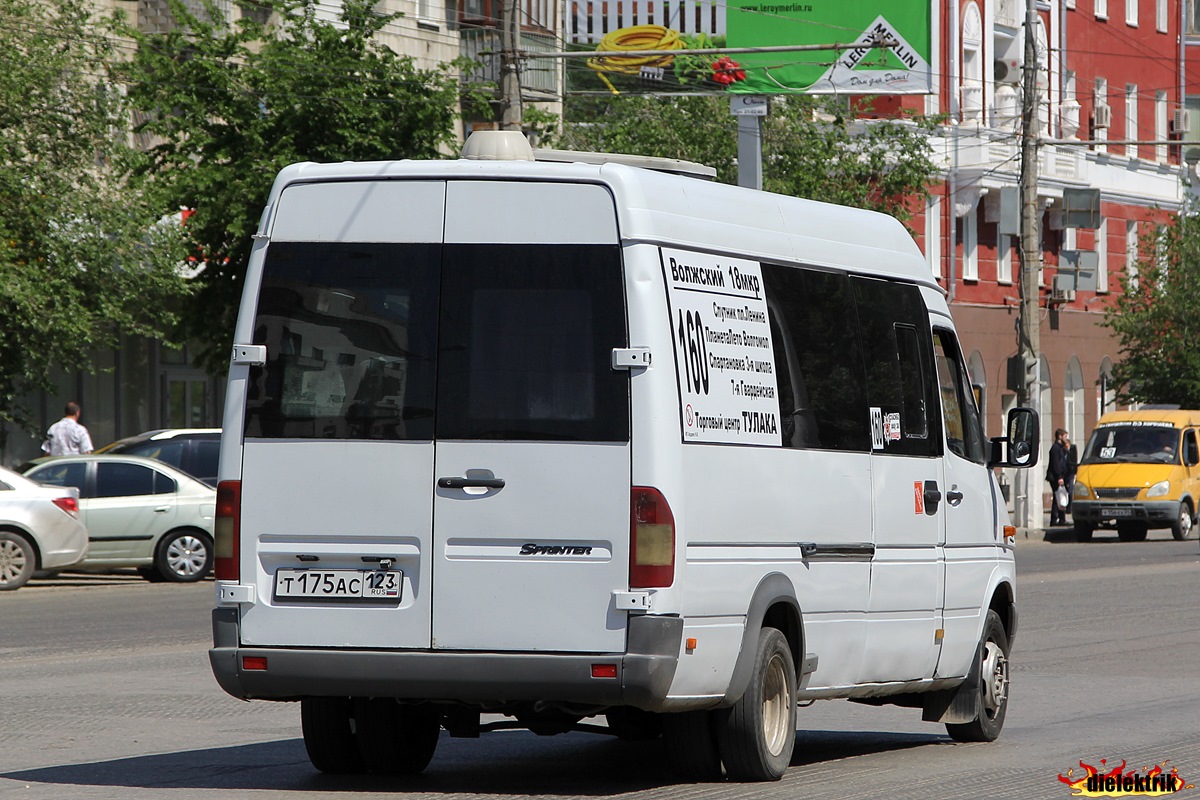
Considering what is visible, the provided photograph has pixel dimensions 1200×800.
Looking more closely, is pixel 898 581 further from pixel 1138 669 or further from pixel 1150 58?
pixel 1150 58

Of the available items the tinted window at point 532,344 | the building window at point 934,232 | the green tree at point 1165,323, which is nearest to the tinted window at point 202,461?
the tinted window at point 532,344

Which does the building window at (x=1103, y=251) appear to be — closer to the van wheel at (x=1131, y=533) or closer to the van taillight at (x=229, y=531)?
the van wheel at (x=1131, y=533)

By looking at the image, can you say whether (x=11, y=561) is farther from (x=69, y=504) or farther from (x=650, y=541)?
(x=650, y=541)

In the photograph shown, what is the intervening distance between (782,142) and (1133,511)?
9.07 metres

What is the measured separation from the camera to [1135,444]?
132 feet

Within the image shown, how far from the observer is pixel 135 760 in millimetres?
10406

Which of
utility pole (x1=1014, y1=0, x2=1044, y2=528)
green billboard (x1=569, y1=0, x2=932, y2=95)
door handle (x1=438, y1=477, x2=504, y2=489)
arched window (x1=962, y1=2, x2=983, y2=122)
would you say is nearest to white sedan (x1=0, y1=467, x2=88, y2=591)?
green billboard (x1=569, y1=0, x2=932, y2=95)

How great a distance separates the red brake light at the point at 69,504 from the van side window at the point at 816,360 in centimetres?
1480

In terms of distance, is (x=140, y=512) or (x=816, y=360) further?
(x=140, y=512)

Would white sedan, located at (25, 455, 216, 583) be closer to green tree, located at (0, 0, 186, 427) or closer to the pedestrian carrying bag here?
green tree, located at (0, 0, 186, 427)

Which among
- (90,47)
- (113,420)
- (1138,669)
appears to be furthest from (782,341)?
(113,420)

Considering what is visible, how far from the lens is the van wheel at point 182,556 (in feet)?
82.7

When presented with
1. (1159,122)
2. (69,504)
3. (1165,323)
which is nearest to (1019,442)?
(69,504)

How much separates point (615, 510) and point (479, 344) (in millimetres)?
887
